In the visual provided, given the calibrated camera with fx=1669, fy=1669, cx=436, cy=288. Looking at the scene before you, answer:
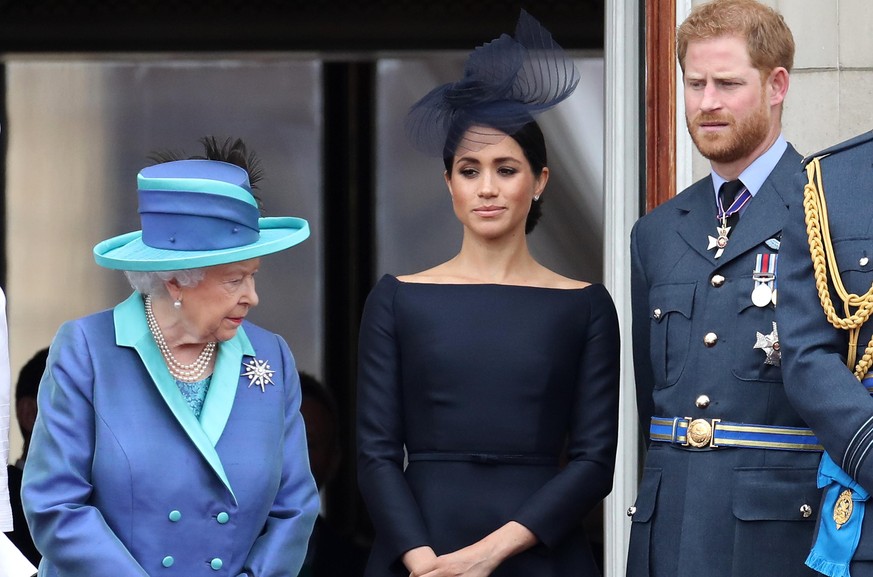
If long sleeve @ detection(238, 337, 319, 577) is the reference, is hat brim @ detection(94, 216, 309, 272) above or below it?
above

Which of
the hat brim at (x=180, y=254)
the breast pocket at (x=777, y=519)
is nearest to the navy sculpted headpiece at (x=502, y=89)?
the hat brim at (x=180, y=254)

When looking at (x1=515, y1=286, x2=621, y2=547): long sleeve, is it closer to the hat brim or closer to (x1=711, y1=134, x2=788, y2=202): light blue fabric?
(x1=711, y1=134, x2=788, y2=202): light blue fabric

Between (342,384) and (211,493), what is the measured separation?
445 centimetres

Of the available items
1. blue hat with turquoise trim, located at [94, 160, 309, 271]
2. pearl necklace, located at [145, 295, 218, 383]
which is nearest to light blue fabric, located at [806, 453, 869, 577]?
blue hat with turquoise trim, located at [94, 160, 309, 271]

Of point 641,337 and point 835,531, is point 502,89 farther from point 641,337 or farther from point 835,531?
point 835,531

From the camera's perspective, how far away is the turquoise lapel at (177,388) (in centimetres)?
339

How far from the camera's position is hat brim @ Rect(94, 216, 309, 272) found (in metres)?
3.36

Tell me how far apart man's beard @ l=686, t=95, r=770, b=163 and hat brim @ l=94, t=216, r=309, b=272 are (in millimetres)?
900

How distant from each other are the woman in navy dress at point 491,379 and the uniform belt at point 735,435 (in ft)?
0.94

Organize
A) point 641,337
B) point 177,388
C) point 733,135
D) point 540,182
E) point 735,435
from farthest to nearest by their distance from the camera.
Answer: point 540,182 → point 641,337 → point 733,135 → point 735,435 → point 177,388

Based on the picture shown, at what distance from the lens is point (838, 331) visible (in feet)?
10.7

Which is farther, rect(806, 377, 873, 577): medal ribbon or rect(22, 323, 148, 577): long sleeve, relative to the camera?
rect(22, 323, 148, 577): long sleeve

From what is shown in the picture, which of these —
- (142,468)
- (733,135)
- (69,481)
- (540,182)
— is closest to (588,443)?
(540,182)

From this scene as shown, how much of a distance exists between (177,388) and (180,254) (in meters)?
0.28
